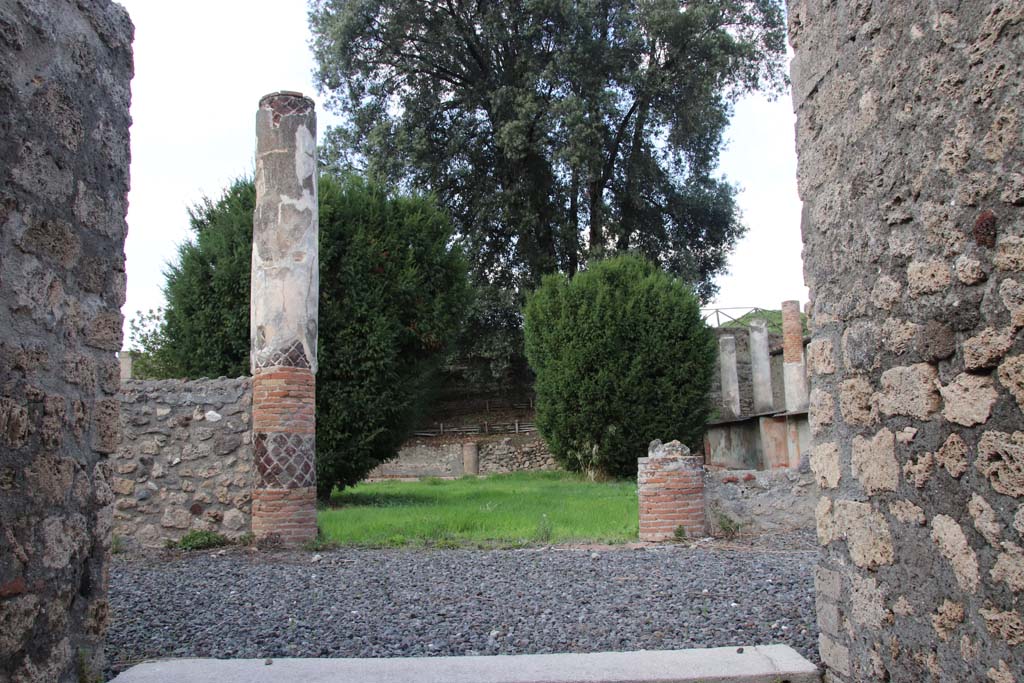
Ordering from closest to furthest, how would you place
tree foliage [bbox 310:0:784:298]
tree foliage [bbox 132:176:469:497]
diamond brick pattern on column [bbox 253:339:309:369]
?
diamond brick pattern on column [bbox 253:339:309:369] → tree foliage [bbox 132:176:469:497] → tree foliage [bbox 310:0:784:298]

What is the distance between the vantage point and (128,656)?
3.46 meters

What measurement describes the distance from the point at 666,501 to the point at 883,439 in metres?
4.84

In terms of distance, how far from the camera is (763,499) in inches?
308

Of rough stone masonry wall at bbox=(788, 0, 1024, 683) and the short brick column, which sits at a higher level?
rough stone masonry wall at bbox=(788, 0, 1024, 683)

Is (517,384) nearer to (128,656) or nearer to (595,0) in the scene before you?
(595,0)

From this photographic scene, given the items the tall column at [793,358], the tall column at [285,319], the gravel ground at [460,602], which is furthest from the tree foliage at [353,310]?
the tall column at [793,358]

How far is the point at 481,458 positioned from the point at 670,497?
1475 centimetres

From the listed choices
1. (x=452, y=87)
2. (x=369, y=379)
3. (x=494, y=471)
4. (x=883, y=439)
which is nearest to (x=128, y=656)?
(x=883, y=439)

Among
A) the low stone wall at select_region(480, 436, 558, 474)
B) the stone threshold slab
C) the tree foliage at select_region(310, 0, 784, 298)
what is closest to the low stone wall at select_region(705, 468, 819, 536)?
the stone threshold slab

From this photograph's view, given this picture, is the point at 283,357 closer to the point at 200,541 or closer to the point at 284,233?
the point at 284,233

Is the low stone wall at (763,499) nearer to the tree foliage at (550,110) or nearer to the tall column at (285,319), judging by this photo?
the tall column at (285,319)

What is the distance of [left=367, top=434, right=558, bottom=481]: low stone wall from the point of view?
21.4m

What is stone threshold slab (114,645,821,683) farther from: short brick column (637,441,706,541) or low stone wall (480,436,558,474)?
low stone wall (480,436,558,474)

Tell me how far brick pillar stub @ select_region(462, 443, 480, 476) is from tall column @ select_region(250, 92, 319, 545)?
1393 centimetres
